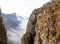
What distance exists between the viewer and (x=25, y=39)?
118m

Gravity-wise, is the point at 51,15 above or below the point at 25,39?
above

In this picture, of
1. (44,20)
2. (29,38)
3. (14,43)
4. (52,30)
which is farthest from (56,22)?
(14,43)

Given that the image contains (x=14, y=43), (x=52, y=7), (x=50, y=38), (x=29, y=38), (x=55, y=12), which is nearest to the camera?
(x=50, y=38)

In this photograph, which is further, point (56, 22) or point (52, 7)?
point (52, 7)

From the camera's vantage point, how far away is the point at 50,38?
2388 inches

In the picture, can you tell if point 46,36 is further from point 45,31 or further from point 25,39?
point 25,39

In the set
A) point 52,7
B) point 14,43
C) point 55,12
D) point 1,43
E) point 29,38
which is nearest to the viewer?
point 55,12

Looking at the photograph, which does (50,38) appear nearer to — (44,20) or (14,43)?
(44,20)

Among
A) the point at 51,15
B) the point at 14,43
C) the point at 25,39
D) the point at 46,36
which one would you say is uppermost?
the point at 51,15

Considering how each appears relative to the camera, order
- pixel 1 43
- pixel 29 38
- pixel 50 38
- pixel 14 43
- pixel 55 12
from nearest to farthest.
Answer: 1. pixel 50 38
2. pixel 55 12
3. pixel 1 43
4. pixel 29 38
5. pixel 14 43

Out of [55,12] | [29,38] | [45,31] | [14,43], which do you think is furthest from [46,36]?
[14,43]

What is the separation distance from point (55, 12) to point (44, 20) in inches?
184

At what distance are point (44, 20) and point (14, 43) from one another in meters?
115

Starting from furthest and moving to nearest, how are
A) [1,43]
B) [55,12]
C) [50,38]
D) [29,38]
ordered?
[29,38] < [1,43] < [55,12] < [50,38]
